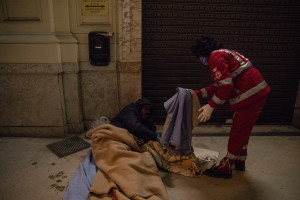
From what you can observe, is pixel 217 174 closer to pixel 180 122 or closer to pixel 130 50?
pixel 180 122

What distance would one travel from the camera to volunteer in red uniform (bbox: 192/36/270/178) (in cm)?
280

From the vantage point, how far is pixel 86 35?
13.0ft

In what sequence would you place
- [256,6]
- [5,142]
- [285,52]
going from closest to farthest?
[5,142] → [256,6] → [285,52]

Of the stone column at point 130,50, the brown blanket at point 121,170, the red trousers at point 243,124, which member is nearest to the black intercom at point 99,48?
the stone column at point 130,50

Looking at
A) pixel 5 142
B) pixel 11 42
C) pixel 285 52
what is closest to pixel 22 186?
pixel 5 142

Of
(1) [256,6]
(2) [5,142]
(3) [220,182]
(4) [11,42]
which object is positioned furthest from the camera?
(1) [256,6]

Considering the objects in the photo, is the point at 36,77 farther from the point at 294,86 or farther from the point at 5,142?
the point at 294,86

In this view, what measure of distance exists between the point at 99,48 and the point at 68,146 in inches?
66.4

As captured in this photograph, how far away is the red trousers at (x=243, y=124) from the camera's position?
2.94m

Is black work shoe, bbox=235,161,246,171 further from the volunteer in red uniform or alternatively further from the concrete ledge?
the concrete ledge

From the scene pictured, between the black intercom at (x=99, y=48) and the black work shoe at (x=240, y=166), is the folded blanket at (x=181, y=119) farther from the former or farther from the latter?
the black intercom at (x=99, y=48)

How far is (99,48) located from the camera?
3934mm

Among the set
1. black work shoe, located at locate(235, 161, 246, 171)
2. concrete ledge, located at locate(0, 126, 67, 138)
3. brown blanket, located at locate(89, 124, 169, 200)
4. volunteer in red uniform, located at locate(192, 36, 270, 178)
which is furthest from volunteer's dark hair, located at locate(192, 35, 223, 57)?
concrete ledge, located at locate(0, 126, 67, 138)

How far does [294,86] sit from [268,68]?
0.70 m
